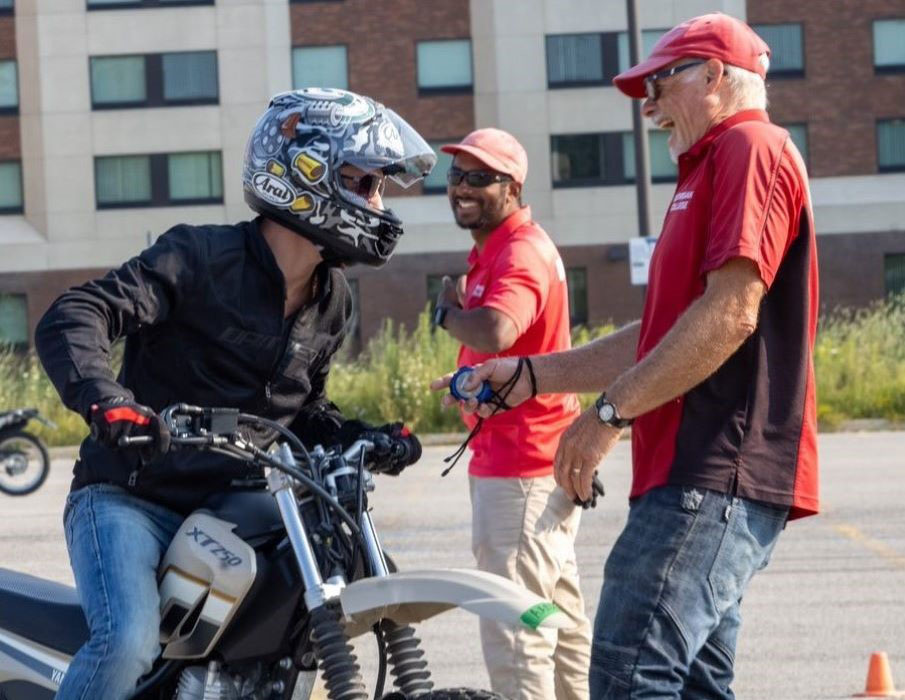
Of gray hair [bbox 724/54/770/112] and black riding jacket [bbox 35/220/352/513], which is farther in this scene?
black riding jacket [bbox 35/220/352/513]

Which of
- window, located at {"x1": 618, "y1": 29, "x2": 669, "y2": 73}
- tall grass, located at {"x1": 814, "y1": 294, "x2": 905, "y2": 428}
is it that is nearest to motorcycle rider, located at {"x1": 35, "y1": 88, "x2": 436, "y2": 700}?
tall grass, located at {"x1": 814, "y1": 294, "x2": 905, "y2": 428}

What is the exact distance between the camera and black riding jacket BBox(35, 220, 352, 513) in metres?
4.13

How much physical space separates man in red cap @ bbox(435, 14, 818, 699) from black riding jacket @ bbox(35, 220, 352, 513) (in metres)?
0.79

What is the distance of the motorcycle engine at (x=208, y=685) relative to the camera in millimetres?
3820

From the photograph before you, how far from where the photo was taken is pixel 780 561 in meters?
11.1

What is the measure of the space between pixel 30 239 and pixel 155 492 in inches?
1733

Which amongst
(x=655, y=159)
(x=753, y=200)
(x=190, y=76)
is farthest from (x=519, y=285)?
(x=190, y=76)

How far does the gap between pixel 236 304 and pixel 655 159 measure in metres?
42.1

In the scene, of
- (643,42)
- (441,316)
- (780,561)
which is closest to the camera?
(441,316)

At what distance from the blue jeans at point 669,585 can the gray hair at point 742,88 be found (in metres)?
0.95

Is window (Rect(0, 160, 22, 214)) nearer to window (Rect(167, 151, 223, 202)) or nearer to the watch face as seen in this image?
window (Rect(167, 151, 223, 202))

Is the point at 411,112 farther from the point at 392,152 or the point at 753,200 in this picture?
the point at 753,200

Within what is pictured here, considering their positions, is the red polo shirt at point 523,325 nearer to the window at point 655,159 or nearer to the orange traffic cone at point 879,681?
the orange traffic cone at point 879,681

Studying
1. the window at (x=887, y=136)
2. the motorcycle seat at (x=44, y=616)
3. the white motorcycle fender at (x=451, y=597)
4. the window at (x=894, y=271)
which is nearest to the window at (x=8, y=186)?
the window at (x=887, y=136)
